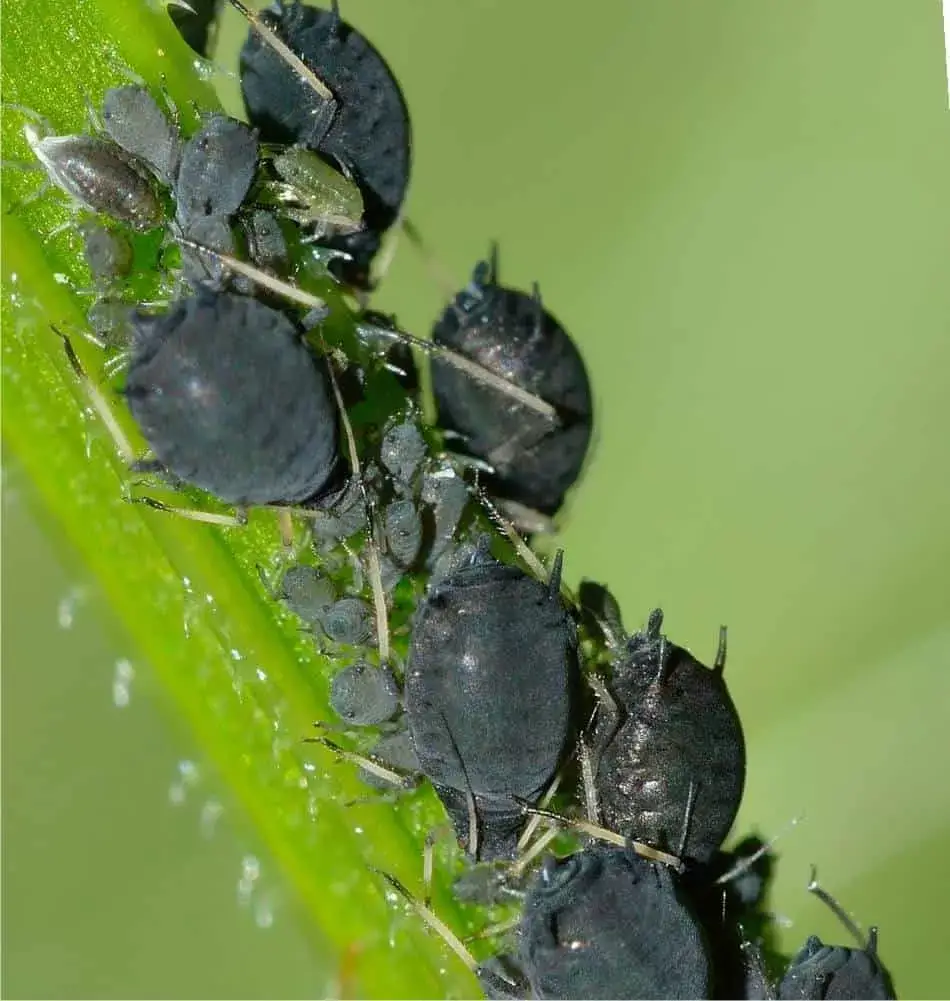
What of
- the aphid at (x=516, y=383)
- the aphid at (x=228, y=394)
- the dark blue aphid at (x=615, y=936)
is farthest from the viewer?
the aphid at (x=516, y=383)

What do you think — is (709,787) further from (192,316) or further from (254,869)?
(192,316)

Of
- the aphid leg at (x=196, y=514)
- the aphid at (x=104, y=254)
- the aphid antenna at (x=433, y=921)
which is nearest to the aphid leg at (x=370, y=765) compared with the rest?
the aphid antenna at (x=433, y=921)

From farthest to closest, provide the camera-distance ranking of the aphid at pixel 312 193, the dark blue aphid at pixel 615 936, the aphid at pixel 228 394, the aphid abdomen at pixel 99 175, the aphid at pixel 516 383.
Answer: the aphid at pixel 516 383
the aphid at pixel 312 193
the aphid abdomen at pixel 99 175
the dark blue aphid at pixel 615 936
the aphid at pixel 228 394

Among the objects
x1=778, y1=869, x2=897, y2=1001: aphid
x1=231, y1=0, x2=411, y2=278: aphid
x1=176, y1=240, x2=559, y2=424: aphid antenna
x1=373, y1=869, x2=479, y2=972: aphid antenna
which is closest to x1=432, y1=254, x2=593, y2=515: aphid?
x1=176, y1=240, x2=559, y2=424: aphid antenna

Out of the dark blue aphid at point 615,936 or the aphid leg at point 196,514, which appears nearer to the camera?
the dark blue aphid at point 615,936

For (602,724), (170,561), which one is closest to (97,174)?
(170,561)

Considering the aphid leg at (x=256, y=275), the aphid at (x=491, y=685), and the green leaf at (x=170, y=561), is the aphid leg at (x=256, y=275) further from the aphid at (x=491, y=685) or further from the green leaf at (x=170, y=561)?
the aphid at (x=491, y=685)

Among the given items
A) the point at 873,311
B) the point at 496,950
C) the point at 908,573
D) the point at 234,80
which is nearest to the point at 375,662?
the point at 496,950
